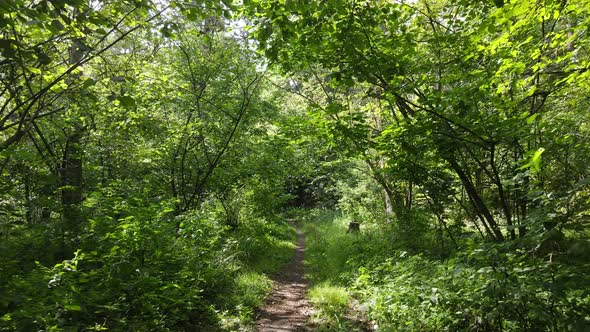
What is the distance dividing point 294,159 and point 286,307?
5050mm

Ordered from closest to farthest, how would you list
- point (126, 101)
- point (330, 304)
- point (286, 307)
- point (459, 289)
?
1. point (126, 101)
2. point (459, 289)
3. point (330, 304)
4. point (286, 307)

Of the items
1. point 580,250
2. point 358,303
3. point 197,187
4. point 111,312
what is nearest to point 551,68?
point 580,250

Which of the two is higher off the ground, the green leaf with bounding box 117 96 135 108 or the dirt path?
the green leaf with bounding box 117 96 135 108

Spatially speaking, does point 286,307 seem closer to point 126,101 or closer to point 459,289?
point 459,289

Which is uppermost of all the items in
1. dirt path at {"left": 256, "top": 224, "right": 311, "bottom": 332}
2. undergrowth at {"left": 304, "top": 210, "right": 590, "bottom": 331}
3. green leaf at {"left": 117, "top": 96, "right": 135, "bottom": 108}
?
green leaf at {"left": 117, "top": 96, "right": 135, "bottom": 108}

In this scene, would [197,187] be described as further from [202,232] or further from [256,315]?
[256,315]

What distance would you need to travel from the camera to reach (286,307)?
674 centimetres

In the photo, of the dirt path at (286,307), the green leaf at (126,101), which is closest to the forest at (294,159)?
the green leaf at (126,101)

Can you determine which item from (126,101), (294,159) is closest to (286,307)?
(294,159)

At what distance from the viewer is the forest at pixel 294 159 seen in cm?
304

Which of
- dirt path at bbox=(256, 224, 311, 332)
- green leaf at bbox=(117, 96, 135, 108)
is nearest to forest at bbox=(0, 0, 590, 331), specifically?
green leaf at bbox=(117, 96, 135, 108)

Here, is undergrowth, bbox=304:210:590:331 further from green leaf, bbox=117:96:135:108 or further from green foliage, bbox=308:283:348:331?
green leaf, bbox=117:96:135:108

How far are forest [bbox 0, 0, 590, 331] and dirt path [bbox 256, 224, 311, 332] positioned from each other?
177 mm

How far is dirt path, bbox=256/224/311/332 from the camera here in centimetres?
580
